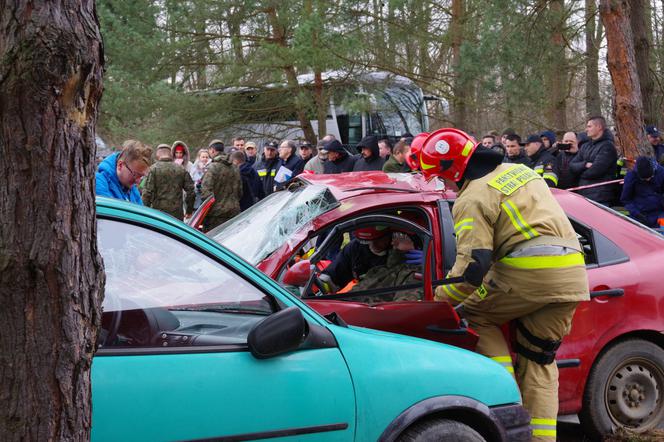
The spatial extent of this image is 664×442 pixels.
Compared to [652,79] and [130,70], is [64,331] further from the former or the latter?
[130,70]

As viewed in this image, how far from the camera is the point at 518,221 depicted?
4.04 metres

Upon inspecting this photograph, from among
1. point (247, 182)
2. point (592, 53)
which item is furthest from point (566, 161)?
point (592, 53)

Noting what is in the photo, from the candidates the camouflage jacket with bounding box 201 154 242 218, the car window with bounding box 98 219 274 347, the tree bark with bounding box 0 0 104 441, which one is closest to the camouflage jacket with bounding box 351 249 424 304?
the car window with bounding box 98 219 274 347

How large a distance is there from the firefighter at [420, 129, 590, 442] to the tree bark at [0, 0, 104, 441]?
7.71 feet

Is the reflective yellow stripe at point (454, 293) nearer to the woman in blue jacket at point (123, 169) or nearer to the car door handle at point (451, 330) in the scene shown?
the car door handle at point (451, 330)

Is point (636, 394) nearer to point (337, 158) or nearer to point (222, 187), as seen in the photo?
point (222, 187)

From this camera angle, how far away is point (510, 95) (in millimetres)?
14250

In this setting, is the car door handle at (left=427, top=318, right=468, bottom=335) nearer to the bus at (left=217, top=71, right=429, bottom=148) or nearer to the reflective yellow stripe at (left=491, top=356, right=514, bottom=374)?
the reflective yellow stripe at (left=491, top=356, right=514, bottom=374)

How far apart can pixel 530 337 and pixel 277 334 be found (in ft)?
6.38

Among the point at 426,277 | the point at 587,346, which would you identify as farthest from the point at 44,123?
the point at 587,346

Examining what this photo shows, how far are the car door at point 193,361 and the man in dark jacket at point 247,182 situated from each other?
9.28 meters

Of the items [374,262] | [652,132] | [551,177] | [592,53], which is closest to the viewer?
[374,262]

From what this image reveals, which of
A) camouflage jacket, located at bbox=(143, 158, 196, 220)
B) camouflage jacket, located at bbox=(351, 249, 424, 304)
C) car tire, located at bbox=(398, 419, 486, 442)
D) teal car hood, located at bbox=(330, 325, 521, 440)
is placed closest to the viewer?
teal car hood, located at bbox=(330, 325, 521, 440)

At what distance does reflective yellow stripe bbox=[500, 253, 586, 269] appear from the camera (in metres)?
4.02
